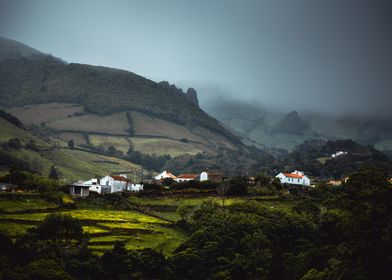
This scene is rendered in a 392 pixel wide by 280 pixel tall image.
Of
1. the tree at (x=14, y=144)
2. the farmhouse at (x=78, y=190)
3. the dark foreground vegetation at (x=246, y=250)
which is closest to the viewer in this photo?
the dark foreground vegetation at (x=246, y=250)

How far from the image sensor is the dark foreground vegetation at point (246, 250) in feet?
188

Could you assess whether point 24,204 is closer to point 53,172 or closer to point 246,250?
point 246,250

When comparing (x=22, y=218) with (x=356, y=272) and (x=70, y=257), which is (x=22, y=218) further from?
(x=356, y=272)

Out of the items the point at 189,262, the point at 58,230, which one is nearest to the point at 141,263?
the point at 189,262

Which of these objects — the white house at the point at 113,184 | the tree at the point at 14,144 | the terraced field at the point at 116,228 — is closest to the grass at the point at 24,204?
the terraced field at the point at 116,228

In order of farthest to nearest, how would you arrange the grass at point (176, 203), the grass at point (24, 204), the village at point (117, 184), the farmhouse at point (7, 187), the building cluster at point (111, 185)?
the building cluster at point (111, 185) → the village at point (117, 184) → the grass at point (176, 203) → the farmhouse at point (7, 187) → the grass at point (24, 204)

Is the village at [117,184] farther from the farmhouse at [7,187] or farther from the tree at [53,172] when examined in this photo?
the tree at [53,172]

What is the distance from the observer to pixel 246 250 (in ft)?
249

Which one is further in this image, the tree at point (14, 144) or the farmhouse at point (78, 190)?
the tree at point (14, 144)

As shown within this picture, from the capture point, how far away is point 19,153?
189875 millimetres

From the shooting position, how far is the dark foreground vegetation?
5744 cm

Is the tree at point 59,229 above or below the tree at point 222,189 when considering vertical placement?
below

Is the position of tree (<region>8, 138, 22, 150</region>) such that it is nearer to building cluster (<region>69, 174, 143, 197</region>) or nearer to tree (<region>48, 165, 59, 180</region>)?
tree (<region>48, 165, 59, 180</region>)

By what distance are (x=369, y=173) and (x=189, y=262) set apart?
25.0 m
